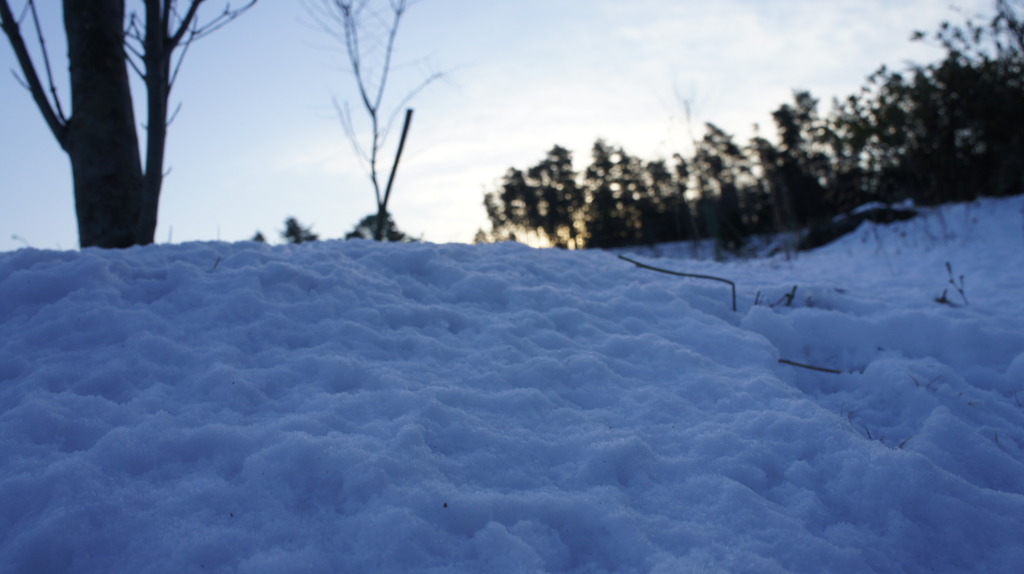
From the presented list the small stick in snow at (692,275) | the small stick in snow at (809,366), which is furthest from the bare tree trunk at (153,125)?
the small stick in snow at (809,366)

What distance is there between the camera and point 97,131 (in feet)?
14.5

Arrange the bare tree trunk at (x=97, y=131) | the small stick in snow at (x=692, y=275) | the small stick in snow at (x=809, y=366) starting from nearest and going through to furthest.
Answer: the small stick in snow at (x=809, y=366) → the small stick in snow at (x=692, y=275) → the bare tree trunk at (x=97, y=131)

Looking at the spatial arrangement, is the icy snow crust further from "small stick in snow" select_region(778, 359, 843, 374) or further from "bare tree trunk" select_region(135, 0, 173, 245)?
"bare tree trunk" select_region(135, 0, 173, 245)

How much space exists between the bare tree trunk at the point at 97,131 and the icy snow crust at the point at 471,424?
1287mm

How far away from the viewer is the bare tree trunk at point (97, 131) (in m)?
4.41

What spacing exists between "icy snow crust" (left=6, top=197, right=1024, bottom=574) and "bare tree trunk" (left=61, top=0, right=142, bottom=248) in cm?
129

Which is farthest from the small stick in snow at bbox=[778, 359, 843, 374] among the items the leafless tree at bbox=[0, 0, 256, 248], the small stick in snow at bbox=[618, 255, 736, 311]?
the leafless tree at bbox=[0, 0, 256, 248]

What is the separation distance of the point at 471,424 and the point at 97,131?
14.5 feet

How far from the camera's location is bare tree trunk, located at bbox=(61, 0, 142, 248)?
441cm

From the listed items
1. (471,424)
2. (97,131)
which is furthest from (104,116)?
(471,424)

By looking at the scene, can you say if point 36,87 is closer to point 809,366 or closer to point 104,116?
point 104,116

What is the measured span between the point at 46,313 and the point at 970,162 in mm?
13969

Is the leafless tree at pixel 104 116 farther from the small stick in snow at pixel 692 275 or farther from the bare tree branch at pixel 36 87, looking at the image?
the small stick in snow at pixel 692 275

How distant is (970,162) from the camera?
10.4 metres
